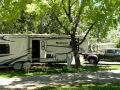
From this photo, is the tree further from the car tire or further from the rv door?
the car tire

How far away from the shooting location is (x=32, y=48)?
1997 centimetres

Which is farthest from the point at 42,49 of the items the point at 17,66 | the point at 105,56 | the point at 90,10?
the point at 105,56

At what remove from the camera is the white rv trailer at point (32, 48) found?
727 inches

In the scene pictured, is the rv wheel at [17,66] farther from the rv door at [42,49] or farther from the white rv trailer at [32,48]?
the rv door at [42,49]

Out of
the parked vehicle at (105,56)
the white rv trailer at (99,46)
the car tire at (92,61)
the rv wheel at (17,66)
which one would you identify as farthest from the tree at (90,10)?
the white rv trailer at (99,46)

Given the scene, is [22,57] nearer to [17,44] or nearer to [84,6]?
[17,44]

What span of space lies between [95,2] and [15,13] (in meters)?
5.58

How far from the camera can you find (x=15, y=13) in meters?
15.9

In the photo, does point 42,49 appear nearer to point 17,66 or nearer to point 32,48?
point 32,48

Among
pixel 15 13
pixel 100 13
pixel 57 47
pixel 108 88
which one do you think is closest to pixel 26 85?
pixel 108 88

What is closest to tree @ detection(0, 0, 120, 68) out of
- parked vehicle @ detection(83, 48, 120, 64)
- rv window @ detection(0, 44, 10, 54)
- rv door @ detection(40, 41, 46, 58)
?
rv window @ detection(0, 44, 10, 54)

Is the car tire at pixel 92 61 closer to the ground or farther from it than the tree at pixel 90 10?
closer to the ground

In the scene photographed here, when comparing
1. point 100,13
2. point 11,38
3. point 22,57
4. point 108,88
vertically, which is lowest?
point 108,88

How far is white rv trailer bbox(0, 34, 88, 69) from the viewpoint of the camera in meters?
18.5
